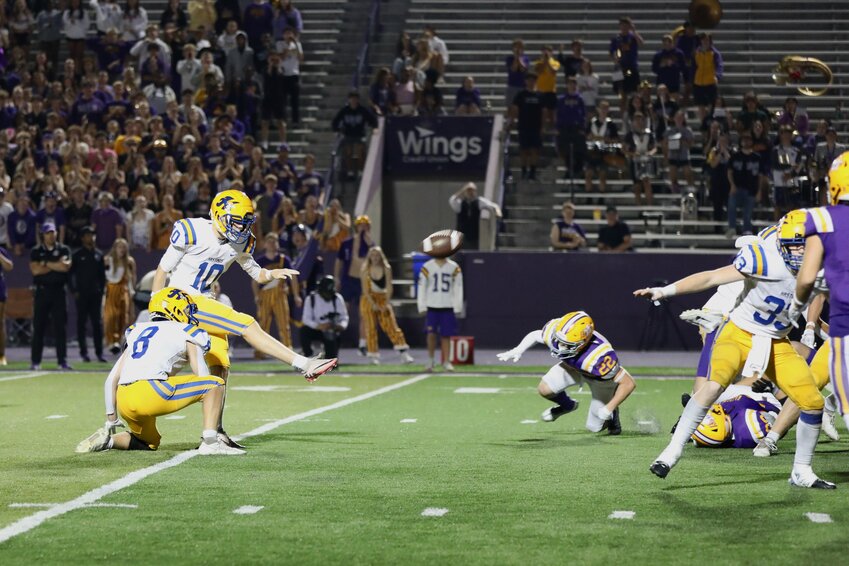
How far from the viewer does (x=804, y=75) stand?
2594 centimetres

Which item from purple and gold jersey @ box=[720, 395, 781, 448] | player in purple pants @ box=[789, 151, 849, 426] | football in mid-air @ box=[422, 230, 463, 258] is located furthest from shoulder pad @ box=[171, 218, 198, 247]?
football in mid-air @ box=[422, 230, 463, 258]

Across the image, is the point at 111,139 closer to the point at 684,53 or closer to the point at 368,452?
the point at 684,53

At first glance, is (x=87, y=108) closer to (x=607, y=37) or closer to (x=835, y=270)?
(x=607, y=37)

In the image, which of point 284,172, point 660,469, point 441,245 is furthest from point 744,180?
point 660,469

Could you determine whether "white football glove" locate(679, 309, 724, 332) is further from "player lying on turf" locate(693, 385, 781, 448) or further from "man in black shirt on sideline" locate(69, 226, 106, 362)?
"man in black shirt on sideline" locate(69, 226, 106, 362)

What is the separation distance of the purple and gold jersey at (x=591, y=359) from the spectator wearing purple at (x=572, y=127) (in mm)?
13188

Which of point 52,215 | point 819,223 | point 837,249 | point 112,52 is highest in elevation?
point 112,52

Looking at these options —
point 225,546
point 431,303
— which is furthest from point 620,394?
point 431,303

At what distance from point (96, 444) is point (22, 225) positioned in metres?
13.5

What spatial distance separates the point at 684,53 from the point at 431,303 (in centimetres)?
930

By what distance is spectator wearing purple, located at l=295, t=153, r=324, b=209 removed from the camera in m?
23.9

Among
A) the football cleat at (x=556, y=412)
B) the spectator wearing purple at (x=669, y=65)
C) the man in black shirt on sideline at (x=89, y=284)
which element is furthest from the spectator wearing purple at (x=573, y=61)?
the football cleat at (x=556, y=412)

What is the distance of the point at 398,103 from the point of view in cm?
2597

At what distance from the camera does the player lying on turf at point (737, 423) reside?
34.3ft
